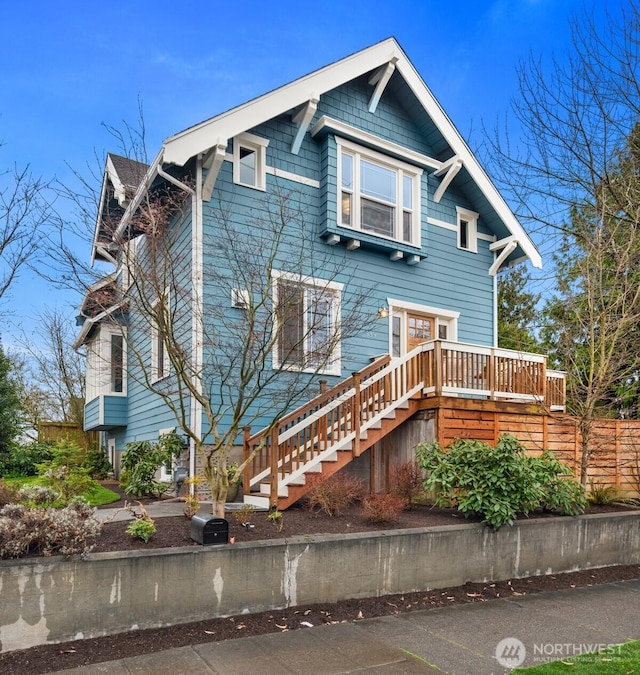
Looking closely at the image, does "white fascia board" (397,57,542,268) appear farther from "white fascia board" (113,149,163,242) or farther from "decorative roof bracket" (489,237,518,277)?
"white fascia board" (113,149,163,242)

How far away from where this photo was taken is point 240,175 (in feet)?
33.3

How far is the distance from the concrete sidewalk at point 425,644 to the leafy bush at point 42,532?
992 millimetres

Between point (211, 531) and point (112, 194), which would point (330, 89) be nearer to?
point (112, 194)

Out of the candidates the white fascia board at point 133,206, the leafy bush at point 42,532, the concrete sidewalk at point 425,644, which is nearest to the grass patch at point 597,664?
the concrete sidewalk at point 425,644

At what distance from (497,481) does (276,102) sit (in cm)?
750

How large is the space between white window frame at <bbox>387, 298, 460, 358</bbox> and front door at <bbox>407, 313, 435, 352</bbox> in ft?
0.27

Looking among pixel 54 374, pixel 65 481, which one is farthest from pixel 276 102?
pixel 54 374

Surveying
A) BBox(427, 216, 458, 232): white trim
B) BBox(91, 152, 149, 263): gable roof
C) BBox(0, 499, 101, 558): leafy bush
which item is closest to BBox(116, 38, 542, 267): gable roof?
BBox(91, 152, 149, 263): gable roof

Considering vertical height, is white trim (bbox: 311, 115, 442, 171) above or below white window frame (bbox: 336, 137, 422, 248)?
above

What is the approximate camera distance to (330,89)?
1055 centimetres

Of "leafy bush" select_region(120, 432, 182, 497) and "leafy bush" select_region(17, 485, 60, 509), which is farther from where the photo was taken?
"leafy bush" select_region(120, 432, 182, 497)

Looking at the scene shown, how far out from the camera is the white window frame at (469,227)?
43.5ft

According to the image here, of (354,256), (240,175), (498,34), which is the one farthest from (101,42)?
(498,34)

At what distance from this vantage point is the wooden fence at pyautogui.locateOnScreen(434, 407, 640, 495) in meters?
9.69
